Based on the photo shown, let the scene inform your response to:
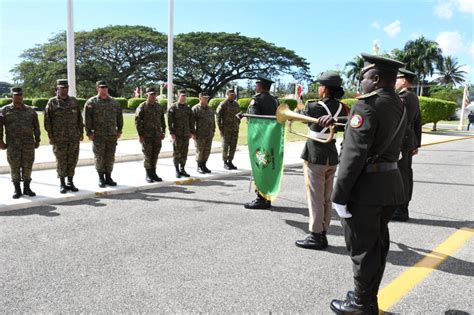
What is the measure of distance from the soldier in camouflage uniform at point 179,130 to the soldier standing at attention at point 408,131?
4154 mm

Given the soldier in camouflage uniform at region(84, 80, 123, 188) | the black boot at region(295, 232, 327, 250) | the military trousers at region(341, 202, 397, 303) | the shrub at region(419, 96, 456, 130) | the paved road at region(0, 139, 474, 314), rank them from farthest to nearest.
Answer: the shrub at region(419, 96, 456, 130)
the soldier in camouflage uniform at region(84, 80, 123, 188)
the black boot at region(295, 232, 327, 250)
the paved road at region(0, 139, 474, 314)
the military trousers at region(341, 202, 397, 303)

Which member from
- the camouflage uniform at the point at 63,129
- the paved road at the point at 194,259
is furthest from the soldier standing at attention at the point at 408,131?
the camouflage uniform at the point at 63,129

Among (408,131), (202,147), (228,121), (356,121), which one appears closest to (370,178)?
(356,121)

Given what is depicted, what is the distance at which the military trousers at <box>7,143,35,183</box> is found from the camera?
5746mm

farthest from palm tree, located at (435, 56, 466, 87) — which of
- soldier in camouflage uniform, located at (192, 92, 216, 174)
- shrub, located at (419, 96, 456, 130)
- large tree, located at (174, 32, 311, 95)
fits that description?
soldier in camouflage uniform, located at (192, 92, 216, 174)

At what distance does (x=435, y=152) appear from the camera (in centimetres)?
1387

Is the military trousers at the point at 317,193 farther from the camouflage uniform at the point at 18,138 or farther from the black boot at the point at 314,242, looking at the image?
the camouflage uniform at the point at 18,138

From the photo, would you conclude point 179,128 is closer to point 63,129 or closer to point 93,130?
point 93,130

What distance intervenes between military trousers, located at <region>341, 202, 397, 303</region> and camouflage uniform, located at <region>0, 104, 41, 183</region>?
200 inches

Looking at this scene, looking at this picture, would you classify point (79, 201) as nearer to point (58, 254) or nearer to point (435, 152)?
point (58, 254)

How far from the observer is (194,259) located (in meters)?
3.68

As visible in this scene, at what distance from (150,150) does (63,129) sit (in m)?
1.60

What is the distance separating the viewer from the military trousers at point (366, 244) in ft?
8.54

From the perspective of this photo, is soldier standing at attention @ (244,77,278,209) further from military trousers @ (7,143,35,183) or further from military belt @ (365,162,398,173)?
military trousers @ (7,143,35,183)
